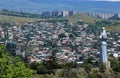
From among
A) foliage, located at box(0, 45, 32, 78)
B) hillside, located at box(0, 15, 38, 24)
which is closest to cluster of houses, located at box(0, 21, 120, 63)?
hillside, located at box(0, 15, 38, 24)

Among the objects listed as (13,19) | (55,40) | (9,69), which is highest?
(9,69)

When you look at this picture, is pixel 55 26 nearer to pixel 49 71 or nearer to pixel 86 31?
pixel 86 31

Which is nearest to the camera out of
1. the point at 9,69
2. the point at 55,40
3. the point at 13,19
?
the point at 9,69

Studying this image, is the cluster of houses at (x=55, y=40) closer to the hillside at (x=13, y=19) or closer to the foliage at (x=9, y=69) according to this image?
the hillside at (x=13, y=19)

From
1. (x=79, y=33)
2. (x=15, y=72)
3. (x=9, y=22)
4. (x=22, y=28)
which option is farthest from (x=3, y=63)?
(x=9, y=22)

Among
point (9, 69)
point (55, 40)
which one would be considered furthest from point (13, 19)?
point (9, 69)

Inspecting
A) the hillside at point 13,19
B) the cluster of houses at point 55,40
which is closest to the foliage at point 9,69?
the cluster of houses at point 55,40

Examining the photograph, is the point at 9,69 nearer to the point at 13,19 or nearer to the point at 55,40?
the point at 55,40

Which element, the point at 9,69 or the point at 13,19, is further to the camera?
the point at 13,19

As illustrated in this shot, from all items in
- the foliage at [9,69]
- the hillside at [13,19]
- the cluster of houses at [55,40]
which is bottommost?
the cluster of houses at [55,40]
